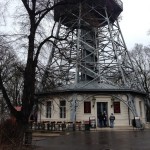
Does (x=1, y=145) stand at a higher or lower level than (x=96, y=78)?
lower

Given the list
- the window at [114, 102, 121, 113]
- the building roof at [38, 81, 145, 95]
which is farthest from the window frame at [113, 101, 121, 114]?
the building roof at [38, 81, 145, 95]

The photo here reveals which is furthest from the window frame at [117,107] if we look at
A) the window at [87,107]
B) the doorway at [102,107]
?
the window at [87,107]

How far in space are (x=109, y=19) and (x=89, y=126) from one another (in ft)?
51.9

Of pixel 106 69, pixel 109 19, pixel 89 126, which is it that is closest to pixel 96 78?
pixel 106 69

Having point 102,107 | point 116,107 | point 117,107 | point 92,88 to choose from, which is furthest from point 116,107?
point 92,88

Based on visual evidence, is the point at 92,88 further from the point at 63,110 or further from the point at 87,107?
the point at 63,110

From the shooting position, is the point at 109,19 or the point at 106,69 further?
the point at 109,19

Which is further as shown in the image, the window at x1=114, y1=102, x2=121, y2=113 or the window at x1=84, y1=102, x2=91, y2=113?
the window at x1=114, y1=102, x2=121, y2=113

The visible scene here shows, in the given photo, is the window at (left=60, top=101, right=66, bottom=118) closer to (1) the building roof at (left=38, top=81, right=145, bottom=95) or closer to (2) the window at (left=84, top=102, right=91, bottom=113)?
(1) the building roof at (left=38, top=81, right=145, bottom=95)

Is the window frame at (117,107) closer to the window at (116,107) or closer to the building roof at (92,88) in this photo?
the window at (116,107)

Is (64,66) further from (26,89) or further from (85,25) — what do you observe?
(26,89)

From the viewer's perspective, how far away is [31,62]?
14023 millimetres


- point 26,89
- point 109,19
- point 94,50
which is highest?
point 109,19

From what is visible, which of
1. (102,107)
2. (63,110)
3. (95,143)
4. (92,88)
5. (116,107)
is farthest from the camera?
(63,110)
